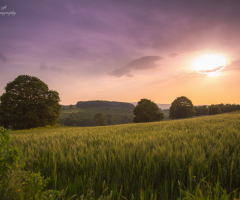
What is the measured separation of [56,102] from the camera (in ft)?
80.1

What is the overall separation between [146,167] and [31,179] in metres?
1.25

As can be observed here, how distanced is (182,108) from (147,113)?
19643 mm

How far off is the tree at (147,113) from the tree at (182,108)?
10.8 m

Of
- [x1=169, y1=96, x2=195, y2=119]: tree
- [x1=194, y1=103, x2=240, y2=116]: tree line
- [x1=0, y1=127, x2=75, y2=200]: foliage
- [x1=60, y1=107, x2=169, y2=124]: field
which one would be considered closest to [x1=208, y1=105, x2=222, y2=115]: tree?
[x1=194, y1=103, x2=240, y2=116]: tree line

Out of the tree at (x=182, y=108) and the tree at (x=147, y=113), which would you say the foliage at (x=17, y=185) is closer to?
the tree at (x=147, y=113)

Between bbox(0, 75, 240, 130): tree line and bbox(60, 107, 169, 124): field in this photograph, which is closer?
bbox(0, 75, 240, 130): tree line

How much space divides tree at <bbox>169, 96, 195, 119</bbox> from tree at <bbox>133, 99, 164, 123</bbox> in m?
10.8

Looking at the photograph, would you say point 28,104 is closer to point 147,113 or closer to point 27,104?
point 27,104

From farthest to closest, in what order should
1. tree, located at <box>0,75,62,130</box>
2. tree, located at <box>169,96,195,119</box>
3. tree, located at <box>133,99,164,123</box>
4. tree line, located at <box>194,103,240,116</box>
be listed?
tree line, located at <box>194,103,240,116</box> → tree, located at <box>169,96,195,119</box> → tree, located at <box>133,99,164,123</box> → tree, located at <box>0,75,62,130</box>

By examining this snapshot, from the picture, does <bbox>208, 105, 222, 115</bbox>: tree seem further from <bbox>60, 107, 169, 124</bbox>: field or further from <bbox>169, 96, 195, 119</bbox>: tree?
<bbox>60, 107, 169, 124</bbox>: field

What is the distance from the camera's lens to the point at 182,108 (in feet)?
181

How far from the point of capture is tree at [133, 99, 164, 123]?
4803 cm

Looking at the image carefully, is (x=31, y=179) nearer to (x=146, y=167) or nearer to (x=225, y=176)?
(x=146, y=167)

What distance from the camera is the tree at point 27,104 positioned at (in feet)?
69.2
